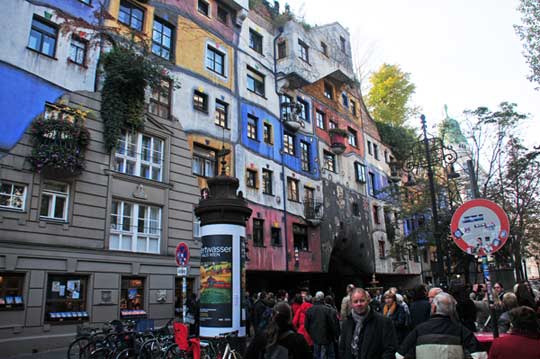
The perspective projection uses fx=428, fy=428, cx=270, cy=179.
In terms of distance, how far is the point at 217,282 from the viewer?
1027 centimetres

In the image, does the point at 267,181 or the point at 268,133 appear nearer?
the point at 267,181

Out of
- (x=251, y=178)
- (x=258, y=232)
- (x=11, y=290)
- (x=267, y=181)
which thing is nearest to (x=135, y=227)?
(x=11, y=290)

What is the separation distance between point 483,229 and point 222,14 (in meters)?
22.2

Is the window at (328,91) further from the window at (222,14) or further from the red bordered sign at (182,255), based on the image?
the red bordered sign at (182,255)

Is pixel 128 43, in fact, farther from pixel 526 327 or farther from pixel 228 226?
pixel 526 327

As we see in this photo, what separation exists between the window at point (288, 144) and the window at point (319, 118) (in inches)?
165

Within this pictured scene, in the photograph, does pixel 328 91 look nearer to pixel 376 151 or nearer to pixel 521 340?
pixel 376 151

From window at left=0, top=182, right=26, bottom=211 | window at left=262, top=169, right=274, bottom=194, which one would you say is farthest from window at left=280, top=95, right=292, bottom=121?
window at left=0, top=182, right=26, bottom=211

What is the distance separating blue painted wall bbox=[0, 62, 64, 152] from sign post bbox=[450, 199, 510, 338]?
45.4 ft

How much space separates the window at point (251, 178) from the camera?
23748 mm

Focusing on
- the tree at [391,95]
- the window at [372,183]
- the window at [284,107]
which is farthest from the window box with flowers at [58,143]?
the tree at [391,95]

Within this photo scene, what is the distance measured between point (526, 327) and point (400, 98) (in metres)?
47.4

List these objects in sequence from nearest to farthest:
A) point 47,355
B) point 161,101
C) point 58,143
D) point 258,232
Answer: point 47,355, point 58,143, point 161,101, point 258,232

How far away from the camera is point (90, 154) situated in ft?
53.5
